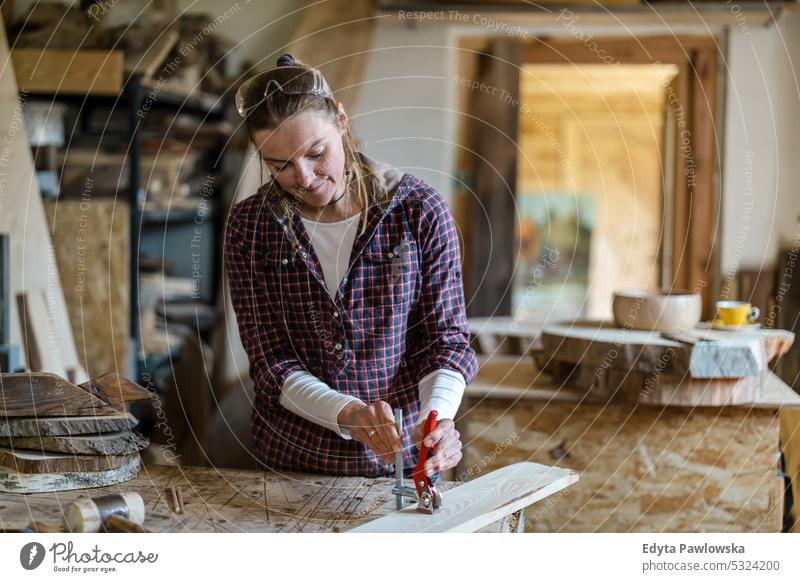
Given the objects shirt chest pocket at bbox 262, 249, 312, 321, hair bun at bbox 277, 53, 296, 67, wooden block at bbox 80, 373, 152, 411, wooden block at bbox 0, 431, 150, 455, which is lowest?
wooden block at bbox 0, 431, 150, 455

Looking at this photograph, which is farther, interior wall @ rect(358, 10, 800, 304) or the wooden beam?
the wooden beam

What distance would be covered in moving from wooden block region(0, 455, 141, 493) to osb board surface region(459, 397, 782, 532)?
998 millimetres

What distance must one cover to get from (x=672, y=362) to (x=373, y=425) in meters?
0.90

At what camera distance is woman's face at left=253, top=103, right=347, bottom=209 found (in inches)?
59.5

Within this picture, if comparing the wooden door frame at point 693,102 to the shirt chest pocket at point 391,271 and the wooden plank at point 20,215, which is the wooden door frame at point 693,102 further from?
the shirt chest pocket at point 391,271

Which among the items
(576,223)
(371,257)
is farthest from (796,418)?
(576,223)

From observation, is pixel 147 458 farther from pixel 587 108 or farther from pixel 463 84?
pixel 587 108

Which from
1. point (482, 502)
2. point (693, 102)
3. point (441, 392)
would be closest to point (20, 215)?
point (441, 392)

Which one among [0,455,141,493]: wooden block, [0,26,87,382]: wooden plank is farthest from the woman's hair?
[0,26,87,382]: wooden plank

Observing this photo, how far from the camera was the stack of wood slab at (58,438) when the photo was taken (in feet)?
4.81

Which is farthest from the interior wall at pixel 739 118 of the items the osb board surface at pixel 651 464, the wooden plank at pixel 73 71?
the osb board surface at pixel 651 464

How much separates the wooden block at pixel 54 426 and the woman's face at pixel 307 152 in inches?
21.8

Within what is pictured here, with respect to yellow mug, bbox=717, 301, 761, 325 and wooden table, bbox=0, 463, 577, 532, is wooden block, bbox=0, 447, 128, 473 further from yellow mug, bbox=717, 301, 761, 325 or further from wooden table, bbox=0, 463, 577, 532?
yellow mug, bbox=717, 301, 761, 325

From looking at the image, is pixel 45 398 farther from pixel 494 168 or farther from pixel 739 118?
pixel 739 118
